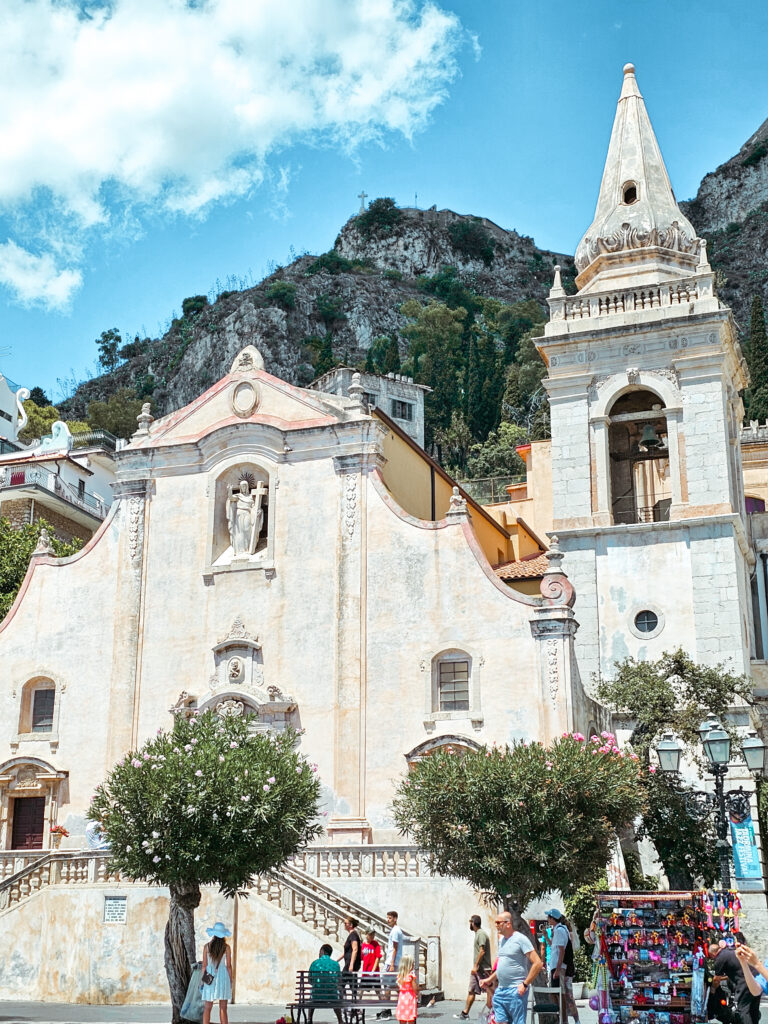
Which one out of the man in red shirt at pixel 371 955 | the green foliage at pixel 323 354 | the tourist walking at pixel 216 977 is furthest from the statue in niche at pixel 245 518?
the green foliage at pixel 323 354

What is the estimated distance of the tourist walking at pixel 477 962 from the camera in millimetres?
19203

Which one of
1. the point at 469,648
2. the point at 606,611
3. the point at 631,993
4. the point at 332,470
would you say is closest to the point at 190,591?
the point at 332,470

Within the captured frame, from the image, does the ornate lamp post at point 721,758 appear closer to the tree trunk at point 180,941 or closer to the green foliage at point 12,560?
the tree trunk at point 180,941

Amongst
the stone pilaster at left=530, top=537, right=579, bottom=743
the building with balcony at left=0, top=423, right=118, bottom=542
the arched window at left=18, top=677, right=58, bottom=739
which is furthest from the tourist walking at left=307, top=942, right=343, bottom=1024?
the building with balcony at left=0, top=423, right=118, bottom=542

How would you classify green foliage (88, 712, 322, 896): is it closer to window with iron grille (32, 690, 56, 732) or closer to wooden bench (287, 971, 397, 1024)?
wooden bench (287, 971, 397, 1024)

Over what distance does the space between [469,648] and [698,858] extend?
646 centimetres

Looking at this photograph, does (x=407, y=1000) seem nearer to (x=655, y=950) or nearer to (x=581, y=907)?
(x=655, y=950)

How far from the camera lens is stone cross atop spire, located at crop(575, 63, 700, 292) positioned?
34094 millimetres

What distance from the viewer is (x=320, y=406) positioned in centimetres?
3127

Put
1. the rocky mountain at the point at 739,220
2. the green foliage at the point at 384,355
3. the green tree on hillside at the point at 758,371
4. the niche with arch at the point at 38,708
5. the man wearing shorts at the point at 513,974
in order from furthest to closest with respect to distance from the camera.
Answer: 1. the rocky mountain at the point at 739,220
2. the green foliage at the point at 384,355
3. the green tree on hillside at the point at 758,371
4. the niche with arch at the point at 38,708
5. the man wearing shorts at the point at 513,974

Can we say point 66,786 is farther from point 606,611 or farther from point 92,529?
point 92,529

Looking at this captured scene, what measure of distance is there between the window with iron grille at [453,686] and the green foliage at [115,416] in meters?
65.0

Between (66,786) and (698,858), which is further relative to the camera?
(66,786)

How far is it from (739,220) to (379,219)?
36.0 metres
